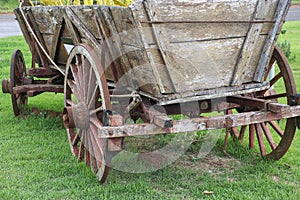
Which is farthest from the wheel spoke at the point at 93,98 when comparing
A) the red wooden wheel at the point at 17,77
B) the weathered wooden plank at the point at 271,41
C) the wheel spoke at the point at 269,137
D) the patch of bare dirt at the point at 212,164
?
the red wooden wheel at the point at 17,77

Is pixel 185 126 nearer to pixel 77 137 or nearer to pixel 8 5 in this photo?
pixel 77 137

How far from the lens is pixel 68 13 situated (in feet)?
15.0

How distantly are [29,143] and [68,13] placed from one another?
5.58 feet

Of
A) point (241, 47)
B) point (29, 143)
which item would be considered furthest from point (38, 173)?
point (241, 47)

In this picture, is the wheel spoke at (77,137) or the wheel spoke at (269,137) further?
the wheel spoke at (269,137)

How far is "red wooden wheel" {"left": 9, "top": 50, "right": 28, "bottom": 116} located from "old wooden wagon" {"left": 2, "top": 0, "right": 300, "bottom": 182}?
178 centimetres

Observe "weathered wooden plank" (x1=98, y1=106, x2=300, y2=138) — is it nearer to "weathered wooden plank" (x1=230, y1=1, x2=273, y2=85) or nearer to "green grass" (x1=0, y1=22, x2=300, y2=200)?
"weathered wooden plank" (x1=230, y1=1, x2=273, y2=85)

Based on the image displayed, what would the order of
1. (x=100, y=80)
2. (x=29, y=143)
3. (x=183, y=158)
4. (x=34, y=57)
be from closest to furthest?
1. (x=100, y=80)
2. (x=183, y=158)
3. (x=29, y=143)
4. (x=34, y=57)

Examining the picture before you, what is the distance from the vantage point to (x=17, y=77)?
6496 mm

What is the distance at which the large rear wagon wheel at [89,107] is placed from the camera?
155 inches

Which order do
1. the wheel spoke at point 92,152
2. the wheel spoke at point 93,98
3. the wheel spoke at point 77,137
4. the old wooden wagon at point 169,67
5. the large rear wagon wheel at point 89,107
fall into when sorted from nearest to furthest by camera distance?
the old wooden wagon at point 169,67 → the large rear wagon wheel at point 89,107 → the wheel spoke at point 93,98 → the wheel spoke at point 92,152 → the wheel spoke at point 77,137

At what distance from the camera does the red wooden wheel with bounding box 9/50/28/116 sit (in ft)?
20.6

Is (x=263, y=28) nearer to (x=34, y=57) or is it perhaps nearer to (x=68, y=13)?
(x=68, y=13)

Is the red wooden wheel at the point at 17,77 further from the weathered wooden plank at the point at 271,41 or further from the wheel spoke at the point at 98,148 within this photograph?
the weathered wooden plank at the point at 271,41
